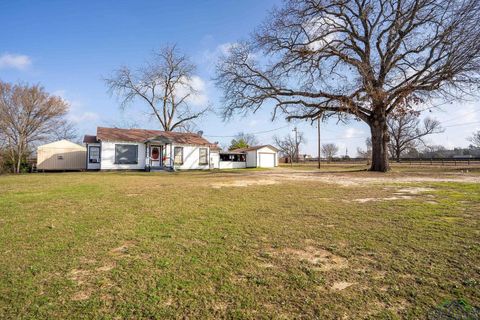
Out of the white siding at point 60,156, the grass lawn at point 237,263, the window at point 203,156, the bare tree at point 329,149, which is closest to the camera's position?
the grass lawn at point 237,263

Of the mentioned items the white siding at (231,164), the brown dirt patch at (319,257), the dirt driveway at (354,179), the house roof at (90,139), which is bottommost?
the brown dirt patch at (319,257)

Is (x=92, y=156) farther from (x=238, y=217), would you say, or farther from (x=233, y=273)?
(x=233, y=273)

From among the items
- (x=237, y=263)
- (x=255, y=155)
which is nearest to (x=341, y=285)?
(x=237, y=263)

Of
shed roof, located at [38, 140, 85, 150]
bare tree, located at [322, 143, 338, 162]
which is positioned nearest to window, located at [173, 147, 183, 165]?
shed roof, located at [38, 140, 85, 150]

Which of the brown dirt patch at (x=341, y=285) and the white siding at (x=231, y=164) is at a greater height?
the white siding at (x=231, y=164)

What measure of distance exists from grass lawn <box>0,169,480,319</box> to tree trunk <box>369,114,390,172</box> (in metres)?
13.6

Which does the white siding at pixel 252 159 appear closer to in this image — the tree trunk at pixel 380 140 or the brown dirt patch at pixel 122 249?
the tree trunk at pixel 380 140

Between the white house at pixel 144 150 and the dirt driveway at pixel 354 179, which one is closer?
the dirt driveway at pixel 354 179

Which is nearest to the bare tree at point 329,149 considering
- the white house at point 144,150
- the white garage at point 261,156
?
the white garage at point 261,156

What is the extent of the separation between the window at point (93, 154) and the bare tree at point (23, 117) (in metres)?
5.45

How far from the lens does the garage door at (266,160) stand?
37500 mm

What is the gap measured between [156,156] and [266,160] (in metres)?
19.0

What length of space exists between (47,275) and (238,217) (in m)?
3.17

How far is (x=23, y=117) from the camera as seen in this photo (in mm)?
21312
